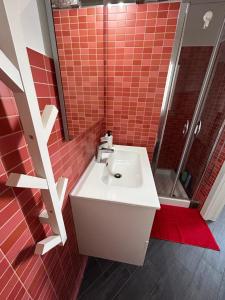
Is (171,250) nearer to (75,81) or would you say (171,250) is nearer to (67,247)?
(67,247)

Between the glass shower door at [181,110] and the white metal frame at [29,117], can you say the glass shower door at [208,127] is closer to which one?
the glass shower door at [181,110]

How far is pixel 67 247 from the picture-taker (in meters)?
0.87

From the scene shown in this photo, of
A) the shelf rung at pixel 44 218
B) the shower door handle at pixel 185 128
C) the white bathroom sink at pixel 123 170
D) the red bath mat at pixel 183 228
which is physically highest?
the shower door handle at pixel 185 128

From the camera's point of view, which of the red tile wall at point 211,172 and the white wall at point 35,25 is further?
the red tile wall at point 211,172

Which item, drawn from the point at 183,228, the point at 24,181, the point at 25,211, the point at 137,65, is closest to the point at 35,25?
the point at 24,181

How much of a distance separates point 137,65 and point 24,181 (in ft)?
4.04

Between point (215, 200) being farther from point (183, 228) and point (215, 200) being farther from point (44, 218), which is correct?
point (44, 218)

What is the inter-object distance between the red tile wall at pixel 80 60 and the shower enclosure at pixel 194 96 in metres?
0.63

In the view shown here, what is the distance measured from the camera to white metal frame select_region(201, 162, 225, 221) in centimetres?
140

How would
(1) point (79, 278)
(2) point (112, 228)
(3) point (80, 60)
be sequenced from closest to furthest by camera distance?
(3) point (80, 60) → (2) point (112, 228) → (1) point (79, 278)

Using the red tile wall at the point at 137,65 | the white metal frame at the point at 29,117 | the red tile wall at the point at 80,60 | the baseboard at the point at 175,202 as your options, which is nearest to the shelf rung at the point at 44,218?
Answer: the white metal frame at the point at 29,117

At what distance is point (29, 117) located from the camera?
328 mm

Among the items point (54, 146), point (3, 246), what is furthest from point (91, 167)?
point (3, 246)

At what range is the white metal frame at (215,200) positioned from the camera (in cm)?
140
